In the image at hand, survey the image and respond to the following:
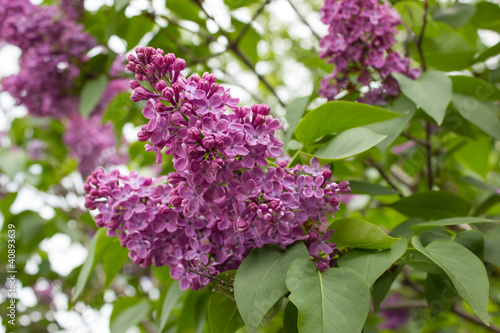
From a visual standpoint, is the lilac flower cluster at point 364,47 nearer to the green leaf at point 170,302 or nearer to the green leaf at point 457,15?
the green leaf at point 457,15

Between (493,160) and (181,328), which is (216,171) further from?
(493,160)

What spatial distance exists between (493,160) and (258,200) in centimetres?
→ 321

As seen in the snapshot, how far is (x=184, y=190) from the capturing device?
3.31ft

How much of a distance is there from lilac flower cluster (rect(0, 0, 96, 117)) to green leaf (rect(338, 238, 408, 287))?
1.86 m

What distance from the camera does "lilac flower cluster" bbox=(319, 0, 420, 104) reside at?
1459 mm

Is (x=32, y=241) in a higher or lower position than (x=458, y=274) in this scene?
lower

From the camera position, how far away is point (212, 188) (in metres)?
0.98

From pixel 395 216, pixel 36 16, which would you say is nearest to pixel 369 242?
pixel 395 216

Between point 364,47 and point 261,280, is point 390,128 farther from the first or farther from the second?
point 261,280

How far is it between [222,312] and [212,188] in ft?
1.13

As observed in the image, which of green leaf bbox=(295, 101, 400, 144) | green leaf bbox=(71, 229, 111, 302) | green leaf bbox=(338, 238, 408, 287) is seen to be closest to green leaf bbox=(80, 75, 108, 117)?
green leaf bbox=(71, 229, 111, 302)

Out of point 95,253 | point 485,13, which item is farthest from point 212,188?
point 485,13

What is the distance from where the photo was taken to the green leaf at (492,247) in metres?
1.19

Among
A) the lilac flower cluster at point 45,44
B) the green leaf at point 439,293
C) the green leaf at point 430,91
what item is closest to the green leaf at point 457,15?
the green leaf at point 430,91
